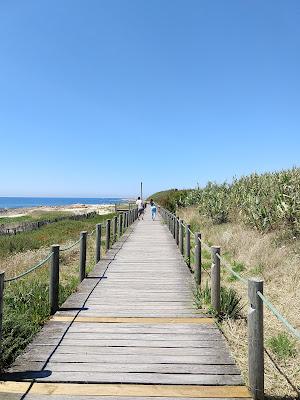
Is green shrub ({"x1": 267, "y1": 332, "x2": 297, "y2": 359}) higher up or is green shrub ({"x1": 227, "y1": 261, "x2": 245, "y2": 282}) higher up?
green shrub ({"x1": 227, "y1": 261, "x2": 245, "y2": 282})

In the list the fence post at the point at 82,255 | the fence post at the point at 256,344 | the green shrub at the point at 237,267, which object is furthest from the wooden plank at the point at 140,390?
the green shrub at the point at 237,267

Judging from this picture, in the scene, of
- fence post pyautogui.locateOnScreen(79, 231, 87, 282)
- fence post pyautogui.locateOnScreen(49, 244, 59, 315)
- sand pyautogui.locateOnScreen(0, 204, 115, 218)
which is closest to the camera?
fence post pyautogui.locateOnScreen(49, 244, 59, 315)

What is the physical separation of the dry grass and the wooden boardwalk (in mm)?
398

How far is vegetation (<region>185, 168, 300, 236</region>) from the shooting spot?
1334 centimetres

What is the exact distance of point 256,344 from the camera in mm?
4113

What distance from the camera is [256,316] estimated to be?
4.13 meters

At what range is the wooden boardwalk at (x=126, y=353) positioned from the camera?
405 centimetres

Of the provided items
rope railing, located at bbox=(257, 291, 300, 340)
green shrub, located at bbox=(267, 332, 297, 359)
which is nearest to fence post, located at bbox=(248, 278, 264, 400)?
rope railing, located at bbox=(257, 291, 300, 340)

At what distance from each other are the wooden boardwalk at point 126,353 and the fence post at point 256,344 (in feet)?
0.51

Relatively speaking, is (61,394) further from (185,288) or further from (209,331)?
(185,288)

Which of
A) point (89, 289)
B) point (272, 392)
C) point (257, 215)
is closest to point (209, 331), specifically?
point (272, 392)

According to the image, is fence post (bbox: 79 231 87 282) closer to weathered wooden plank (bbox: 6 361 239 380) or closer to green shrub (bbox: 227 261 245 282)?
green shrub (bbox: 227 261 245 282)

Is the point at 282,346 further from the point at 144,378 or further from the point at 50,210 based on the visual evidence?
the point at 50,210

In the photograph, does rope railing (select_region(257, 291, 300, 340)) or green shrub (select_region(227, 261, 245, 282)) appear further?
green shrub (select_region(227, 261, 245, 282))
